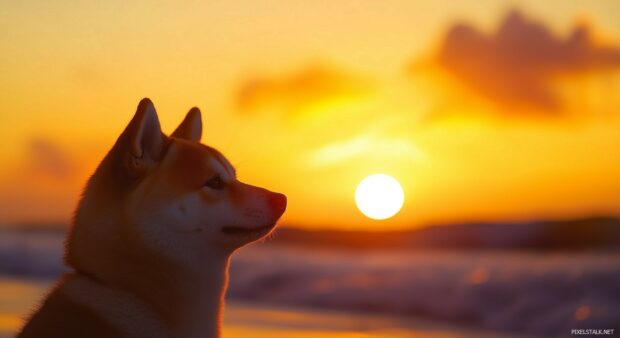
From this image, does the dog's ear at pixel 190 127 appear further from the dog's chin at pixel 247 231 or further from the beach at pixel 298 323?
the beach at pixel 298 323

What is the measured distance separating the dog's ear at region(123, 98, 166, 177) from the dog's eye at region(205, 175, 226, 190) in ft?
0.74

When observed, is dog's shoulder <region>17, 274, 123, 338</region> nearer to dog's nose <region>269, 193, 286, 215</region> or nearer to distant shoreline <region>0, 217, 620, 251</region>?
dog's nose <region>269, 193, 286, 215</region>

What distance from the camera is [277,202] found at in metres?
3.36

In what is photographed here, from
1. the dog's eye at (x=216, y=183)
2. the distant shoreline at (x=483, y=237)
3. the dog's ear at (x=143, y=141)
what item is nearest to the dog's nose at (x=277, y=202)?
the dog's eye at (x=216, y=183)

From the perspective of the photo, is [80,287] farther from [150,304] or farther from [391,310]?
[391,310]

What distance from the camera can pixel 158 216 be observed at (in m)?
3.12

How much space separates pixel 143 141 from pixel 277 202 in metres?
0.60

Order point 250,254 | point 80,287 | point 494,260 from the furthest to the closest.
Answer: point 250,254
point 494,260
point 80,287

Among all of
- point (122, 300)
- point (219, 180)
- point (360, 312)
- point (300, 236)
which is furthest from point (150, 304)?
point (300, 236)

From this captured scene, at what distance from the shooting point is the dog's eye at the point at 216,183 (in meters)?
3.30

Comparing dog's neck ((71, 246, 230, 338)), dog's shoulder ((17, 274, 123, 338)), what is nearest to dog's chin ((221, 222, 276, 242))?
dog's neck ((71, 246, 230, 338))

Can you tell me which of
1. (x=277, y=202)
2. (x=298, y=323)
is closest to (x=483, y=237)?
(x=298, y=323)

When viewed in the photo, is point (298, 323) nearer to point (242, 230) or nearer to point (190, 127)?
point (190, 127)

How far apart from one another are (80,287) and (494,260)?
956cm
